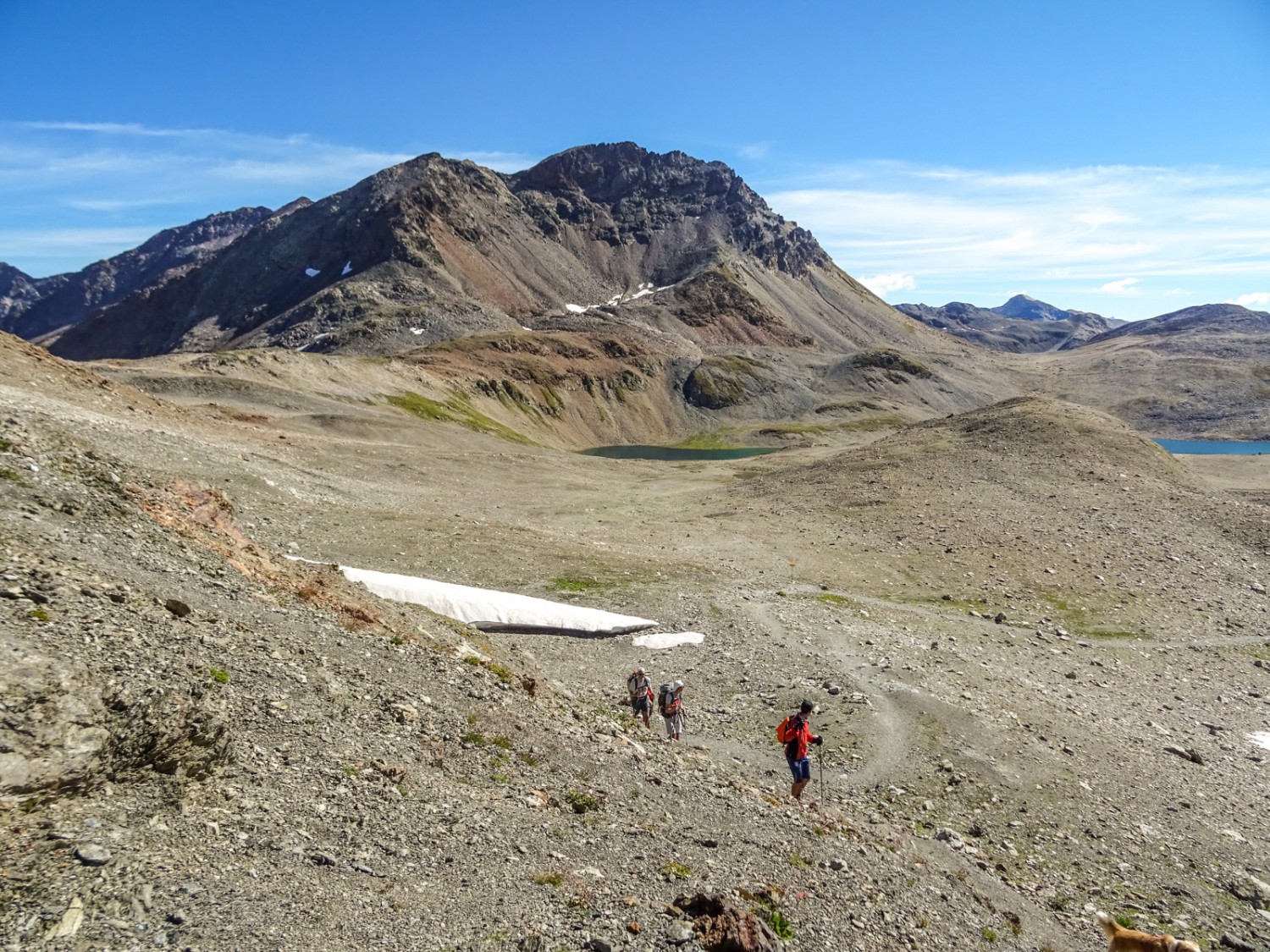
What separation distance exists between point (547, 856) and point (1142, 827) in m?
15.7

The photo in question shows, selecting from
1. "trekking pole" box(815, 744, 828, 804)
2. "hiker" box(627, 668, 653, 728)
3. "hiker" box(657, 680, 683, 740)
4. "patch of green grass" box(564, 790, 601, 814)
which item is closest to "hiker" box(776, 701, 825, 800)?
"trekking pole" box(815, 744, 828, 804)

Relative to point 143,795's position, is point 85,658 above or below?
above

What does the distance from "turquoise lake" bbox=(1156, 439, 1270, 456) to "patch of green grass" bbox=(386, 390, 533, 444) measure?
5148 inches

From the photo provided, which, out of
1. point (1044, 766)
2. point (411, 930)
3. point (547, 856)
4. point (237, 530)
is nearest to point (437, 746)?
point (547, 856)

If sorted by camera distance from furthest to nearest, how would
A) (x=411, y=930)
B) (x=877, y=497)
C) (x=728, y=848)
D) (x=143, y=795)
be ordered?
(x=877, y=497) → (x=728, y=848) → (x=143, y=795) → (x=411, y=930)

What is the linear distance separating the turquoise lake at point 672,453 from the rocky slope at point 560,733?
89.8 meters

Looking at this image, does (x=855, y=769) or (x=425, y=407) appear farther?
(x=425, y=407)

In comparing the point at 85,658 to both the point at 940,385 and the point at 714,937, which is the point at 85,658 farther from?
the point at 940,385

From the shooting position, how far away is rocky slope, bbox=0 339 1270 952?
A: 8.82m

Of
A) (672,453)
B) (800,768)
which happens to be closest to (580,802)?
(800,768)

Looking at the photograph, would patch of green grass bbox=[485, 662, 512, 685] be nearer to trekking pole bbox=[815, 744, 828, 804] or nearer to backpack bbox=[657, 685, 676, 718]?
backpack bbox=[657, 685, 676, 718]

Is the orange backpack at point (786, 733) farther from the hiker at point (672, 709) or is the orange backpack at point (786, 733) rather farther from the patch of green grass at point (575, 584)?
the patch of green grass at point (575, 584)

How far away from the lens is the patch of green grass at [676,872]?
35.7ft

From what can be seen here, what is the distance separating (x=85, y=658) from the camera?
10109mm
